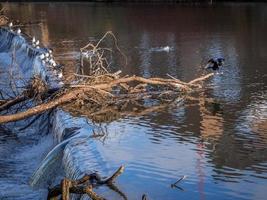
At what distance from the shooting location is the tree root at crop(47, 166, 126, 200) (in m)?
5.18

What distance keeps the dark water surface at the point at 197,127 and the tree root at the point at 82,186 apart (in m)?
0.19

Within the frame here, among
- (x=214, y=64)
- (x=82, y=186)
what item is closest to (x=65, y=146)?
(x=82, y=186)

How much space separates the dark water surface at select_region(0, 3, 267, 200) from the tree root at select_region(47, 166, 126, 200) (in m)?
0.19

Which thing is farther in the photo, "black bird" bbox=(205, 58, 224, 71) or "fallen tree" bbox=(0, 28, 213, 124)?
"black bird" bbox=(205, 58, 224, 71)

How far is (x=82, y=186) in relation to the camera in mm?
5340

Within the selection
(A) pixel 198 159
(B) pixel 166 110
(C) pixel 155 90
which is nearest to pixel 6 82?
(C) pixel 155 90

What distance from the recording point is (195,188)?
5.95 metres

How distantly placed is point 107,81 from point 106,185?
333 centimetres

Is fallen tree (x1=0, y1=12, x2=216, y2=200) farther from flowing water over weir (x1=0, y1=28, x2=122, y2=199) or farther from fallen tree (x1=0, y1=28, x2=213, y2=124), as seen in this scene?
flowing water over weir (x1=0, y1=28, x2=122, y2=199)

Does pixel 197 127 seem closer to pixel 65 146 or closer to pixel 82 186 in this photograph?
pixel 65 146

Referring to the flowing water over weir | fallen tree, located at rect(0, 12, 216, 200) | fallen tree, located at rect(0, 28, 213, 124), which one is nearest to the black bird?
fallen tree, located at rect(0, 12, 216, 200)

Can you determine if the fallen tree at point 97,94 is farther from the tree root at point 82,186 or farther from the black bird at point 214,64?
the tree root at point 82,186

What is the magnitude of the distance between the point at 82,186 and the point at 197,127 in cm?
321

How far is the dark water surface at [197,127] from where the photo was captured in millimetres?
6121
